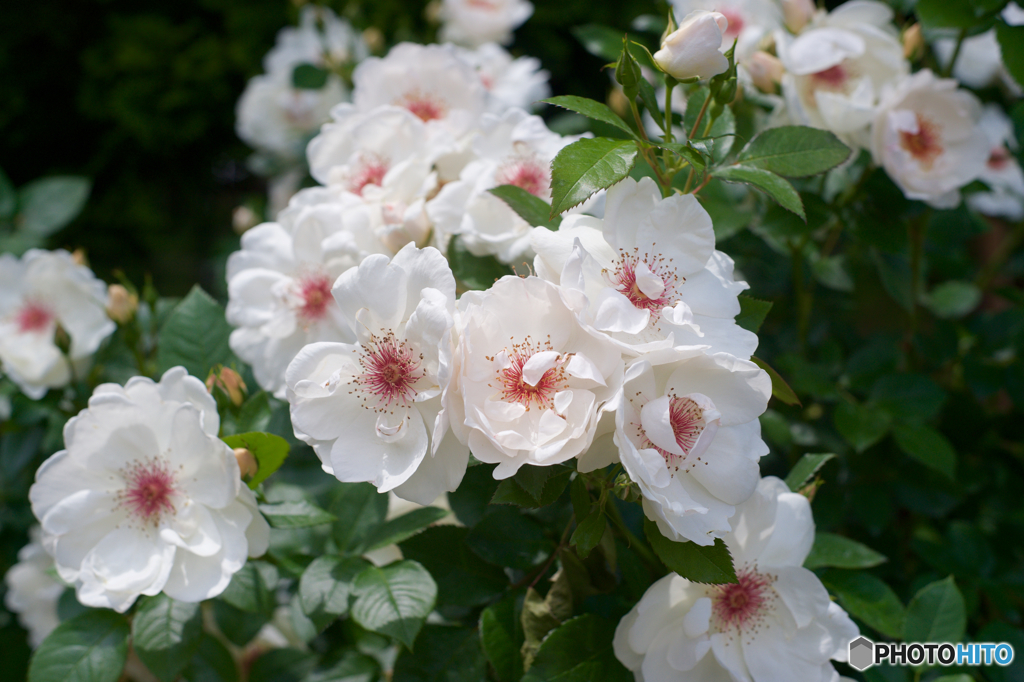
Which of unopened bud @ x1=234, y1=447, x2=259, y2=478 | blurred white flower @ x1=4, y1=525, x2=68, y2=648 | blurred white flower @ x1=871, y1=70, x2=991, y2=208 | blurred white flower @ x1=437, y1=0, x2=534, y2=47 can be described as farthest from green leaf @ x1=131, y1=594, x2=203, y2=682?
blurred white flower @ x1=437, y1=0, x2=534, y2=47

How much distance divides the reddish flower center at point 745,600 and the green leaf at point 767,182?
429mm

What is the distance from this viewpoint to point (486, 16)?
6.27 ft

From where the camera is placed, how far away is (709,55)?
783 millimetres

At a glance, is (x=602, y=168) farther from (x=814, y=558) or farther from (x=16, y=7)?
(x=16, y=7)

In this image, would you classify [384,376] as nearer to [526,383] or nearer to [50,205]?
[526,383]

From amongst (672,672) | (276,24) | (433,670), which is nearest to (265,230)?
(433,670)

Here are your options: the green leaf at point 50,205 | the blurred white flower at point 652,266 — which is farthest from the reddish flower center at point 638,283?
the green leaf at point 50,205

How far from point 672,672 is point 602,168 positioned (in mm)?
556

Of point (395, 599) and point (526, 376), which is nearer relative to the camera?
point (526, 376)

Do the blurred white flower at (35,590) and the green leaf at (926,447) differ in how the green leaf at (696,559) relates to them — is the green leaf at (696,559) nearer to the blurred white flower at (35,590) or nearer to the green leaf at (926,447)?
the green leaf at (926,447)

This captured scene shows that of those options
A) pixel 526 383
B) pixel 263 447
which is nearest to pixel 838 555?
pixel 526 383

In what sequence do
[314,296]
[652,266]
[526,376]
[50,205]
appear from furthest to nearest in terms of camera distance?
1. [50,205]
2. [314,296]
3. [652,266]
4. [526,376]

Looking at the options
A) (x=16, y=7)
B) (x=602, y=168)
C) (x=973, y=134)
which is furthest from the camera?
(x=16, y=7)

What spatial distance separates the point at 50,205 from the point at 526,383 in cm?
161
